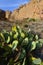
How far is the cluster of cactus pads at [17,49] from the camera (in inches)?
194

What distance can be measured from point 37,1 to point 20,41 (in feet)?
20.8

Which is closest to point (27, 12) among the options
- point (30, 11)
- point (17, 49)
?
point (30, 11)

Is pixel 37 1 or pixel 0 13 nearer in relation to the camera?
pixel 0 13

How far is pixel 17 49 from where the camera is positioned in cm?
514

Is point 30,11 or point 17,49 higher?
point 30,11

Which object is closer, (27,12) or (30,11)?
(30,11)

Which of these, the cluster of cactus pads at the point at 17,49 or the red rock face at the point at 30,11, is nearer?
the cluster of cactus pads at the point at 17,49

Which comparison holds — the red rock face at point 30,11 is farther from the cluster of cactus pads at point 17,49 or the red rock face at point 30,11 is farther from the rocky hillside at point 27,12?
the cluster of cactus pads at point 17,49

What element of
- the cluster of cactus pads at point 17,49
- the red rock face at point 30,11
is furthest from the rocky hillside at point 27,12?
the cluster of cactus pads at point 17,49

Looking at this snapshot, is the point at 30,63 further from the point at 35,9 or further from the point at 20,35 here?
the point at 35,9

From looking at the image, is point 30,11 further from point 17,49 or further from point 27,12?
point 17,49

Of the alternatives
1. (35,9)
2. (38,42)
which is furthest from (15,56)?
(35,9)

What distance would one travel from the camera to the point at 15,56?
197 inches

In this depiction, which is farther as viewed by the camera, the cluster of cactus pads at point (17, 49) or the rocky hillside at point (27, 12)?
the rocky hillside at point (27, 12)
